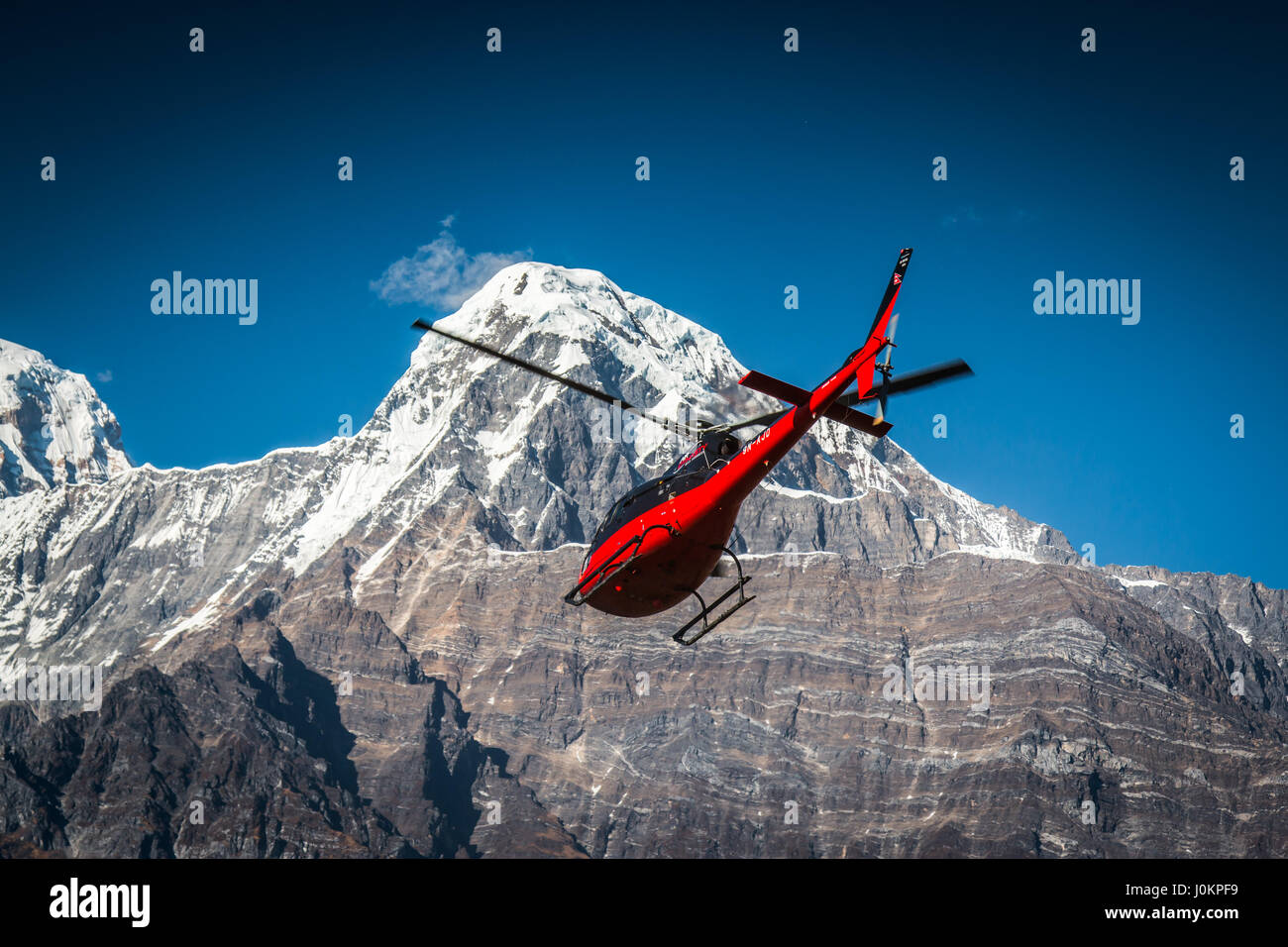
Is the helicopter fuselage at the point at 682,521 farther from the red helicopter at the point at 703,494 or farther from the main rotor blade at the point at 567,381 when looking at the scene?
the main rotor blade at the point at 567,381

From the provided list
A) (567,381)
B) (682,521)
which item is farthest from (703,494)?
(567,381)

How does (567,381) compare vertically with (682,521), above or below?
above

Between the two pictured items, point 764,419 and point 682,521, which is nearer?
point 764,419

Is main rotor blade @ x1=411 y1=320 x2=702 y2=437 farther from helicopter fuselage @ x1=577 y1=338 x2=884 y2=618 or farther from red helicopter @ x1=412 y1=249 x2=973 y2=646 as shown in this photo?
helicopter fuselage @ x1=577 y1=338 x2=884 y2=618

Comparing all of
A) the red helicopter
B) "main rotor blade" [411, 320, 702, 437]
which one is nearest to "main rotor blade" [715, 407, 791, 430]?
the red helicopter

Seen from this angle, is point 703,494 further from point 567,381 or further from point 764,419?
point 567,381

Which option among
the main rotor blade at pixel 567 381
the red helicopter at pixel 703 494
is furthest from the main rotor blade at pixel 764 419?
the main rotor blade at pixel 567 381
